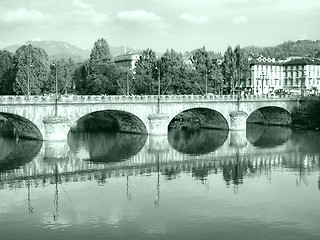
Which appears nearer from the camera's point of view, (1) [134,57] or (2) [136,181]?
(2) [136,181]

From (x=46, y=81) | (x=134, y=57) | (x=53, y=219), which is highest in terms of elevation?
(x=134, y=57)

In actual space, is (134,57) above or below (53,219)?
above

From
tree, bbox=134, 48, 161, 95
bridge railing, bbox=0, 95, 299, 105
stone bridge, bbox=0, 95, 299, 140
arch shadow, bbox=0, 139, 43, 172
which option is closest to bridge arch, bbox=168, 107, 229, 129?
stone bridge, bbox=0, 95, 299, 140

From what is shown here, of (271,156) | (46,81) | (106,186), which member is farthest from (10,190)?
(46,81)

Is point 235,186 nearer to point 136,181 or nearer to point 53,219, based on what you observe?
point 136,181

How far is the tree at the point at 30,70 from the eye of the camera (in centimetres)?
9602

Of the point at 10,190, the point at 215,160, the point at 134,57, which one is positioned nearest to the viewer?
the point at 10,190

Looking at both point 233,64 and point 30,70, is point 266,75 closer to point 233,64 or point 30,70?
point 233,64

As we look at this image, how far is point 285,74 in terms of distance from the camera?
133 m

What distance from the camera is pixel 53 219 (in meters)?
30.0

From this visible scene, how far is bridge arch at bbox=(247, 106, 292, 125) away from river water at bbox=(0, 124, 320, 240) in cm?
1998

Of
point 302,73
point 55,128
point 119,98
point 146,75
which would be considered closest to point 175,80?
point 146,75

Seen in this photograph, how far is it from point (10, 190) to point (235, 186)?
17.9m

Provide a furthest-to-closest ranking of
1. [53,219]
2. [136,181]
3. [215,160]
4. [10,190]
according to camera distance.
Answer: [215,160], [136,181], [10,190], [53,219]
